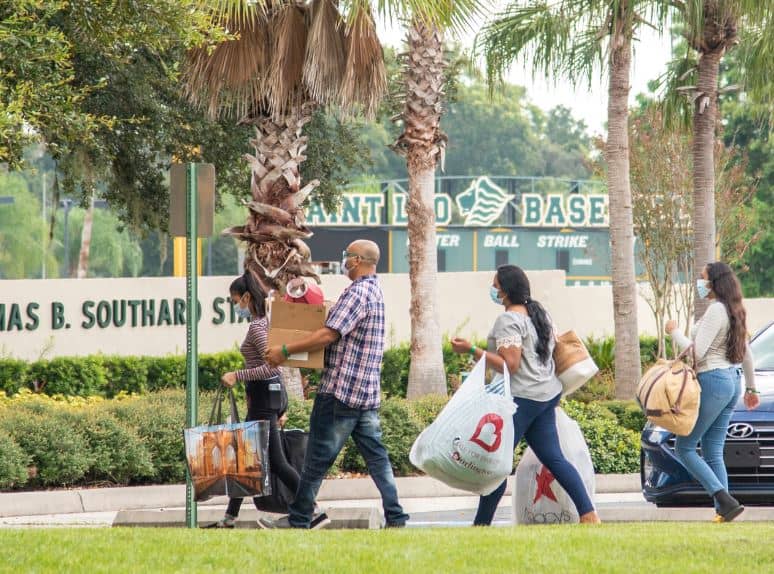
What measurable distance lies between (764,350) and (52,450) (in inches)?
242

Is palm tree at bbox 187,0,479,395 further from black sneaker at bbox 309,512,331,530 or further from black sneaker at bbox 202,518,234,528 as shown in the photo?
black sneaker at bbox 309,512,331,530

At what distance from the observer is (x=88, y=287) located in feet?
64.4

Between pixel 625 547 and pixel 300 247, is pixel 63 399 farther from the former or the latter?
pixel 625 547


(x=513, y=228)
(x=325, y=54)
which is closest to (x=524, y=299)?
(x=325, y=54)

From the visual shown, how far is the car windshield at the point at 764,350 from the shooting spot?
35.8 ft

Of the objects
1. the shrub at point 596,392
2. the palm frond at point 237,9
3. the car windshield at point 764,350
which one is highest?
the palm frond at point 237,9

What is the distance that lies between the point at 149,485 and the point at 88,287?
7022 mm

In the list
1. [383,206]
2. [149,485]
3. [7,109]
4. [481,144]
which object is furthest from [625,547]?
[481,144]

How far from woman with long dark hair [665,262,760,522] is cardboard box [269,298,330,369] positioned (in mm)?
2304

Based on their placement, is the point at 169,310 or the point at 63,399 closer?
the point at 63,399

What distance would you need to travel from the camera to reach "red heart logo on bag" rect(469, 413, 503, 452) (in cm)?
830

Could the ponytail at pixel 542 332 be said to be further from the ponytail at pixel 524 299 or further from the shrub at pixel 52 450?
the shrub at pixel 52 450

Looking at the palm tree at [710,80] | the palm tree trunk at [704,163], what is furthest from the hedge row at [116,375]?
the palm tree at [710,80]

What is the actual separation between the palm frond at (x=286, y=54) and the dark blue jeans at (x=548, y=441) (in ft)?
24.8
